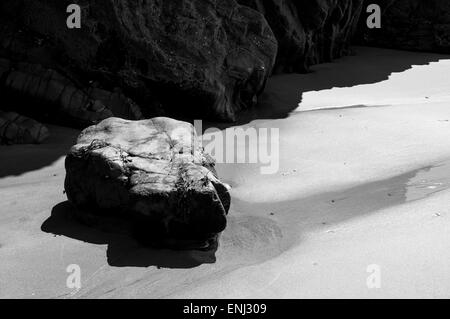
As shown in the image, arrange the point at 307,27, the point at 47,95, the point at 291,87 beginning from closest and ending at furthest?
1. the point at 47,95
2. the point at 291,87
3. the point at 307,27

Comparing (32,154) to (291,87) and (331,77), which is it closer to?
(291,87)

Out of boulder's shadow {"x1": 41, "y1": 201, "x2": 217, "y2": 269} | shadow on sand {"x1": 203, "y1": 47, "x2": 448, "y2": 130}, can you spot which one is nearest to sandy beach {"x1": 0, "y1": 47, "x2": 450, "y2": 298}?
boulder's shadow {"x1": 41, "y1": 201, "x2": 217, "y2": 269}

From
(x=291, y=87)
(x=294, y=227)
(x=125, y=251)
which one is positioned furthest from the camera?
(x=291, y=87)

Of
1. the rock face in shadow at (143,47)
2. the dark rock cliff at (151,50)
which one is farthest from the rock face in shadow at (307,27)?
the rock face in shadow at (143,47)

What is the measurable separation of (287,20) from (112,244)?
27.5 feet

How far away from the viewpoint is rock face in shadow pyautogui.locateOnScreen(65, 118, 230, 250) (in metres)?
4.11

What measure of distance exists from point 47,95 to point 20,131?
2.80 ft

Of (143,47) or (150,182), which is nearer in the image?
(150,182)

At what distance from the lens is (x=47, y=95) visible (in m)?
7.24

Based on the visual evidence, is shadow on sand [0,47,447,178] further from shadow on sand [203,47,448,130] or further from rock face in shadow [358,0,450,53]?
rock face in shadow [358,0,450,53]

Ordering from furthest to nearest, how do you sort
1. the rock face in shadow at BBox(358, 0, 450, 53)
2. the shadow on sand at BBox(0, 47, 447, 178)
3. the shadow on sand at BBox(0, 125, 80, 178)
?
the rock face in shadow at BBox(358, 0, 450, 53), the shadow on sand at BBox(0, 47, 447, 178), the shadow on sand at BBox(0, 125, 80, 178)

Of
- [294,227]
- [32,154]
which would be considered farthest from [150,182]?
[32,154]

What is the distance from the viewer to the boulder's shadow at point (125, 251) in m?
3.96

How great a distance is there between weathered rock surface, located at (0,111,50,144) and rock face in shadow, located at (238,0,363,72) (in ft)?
17.8
